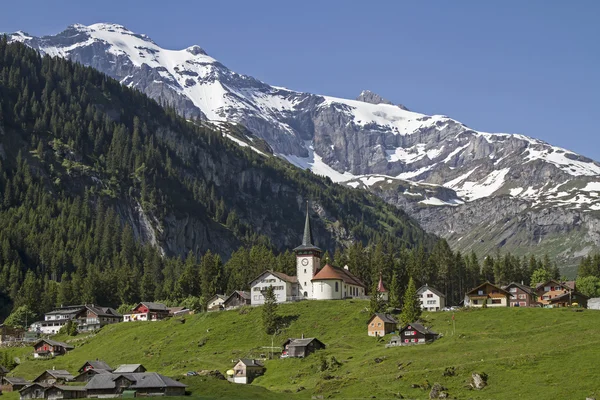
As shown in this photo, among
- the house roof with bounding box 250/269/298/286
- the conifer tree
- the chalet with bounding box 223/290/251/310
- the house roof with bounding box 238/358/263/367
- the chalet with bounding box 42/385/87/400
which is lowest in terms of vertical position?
the chalet with bounding box 42/385/87/400

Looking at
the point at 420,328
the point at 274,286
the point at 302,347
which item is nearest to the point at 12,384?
the point at 302,347

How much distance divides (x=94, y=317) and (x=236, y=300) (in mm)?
33482

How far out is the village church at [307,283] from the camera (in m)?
170

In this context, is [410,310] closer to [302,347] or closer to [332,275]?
A: [302,347]

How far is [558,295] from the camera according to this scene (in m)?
172

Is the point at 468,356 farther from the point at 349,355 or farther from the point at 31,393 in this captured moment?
the point at 31,393

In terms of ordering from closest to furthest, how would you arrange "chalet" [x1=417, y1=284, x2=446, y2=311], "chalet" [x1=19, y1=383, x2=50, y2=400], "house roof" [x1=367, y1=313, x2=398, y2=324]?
"chalet" [x1=19, y1=383, x2=50, y2=400] → "house roof" [x1=367, y1=313, x2=398, y2=324] → "chalet" [x1=417, y1=284, x2=446, y2=311]

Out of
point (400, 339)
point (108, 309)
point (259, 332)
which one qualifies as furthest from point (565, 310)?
point (108, 309)

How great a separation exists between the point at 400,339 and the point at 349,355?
334 inches

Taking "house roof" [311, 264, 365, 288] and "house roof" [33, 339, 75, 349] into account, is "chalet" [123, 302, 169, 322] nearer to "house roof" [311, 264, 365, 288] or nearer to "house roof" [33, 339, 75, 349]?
"house roof" [33, 339, 75, 349]

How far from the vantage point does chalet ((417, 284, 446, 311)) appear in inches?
6501

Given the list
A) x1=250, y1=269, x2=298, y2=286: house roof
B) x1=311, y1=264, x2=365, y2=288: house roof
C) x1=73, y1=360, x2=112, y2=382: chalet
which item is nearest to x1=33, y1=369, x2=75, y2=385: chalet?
x1=73, y1=360, x2=112, y2=382: chalet

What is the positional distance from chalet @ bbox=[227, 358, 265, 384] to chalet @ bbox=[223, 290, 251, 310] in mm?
47632

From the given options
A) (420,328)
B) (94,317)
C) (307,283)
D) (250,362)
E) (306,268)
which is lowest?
(250,362)
